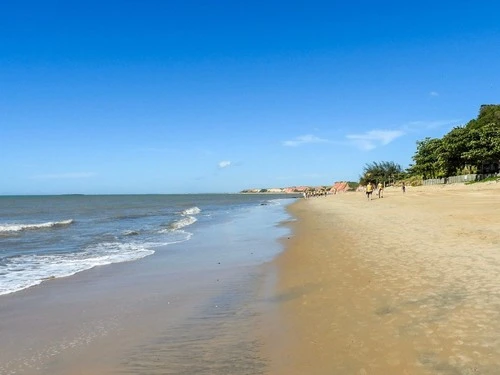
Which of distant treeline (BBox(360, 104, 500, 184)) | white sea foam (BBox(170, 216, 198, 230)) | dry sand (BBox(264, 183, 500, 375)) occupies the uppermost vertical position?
distant treeline (BBox(360, 104, 500, 184))

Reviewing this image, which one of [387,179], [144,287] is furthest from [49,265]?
[387,179]

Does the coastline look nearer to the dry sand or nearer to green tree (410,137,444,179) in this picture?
the dry sand

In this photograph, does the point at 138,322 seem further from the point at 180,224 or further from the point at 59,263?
the point at 180,224

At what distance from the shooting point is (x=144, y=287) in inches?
369

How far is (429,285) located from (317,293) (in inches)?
86.5

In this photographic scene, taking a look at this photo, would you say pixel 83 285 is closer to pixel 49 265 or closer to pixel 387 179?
pixel 49 265

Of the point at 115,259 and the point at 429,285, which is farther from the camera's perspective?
the point at 115,259

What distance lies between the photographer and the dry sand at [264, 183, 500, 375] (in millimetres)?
4676

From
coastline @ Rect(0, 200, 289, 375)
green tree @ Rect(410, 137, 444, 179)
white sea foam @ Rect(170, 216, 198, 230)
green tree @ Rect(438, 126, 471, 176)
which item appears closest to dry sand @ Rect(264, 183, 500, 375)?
coastline @ Rect(0, 200, 289, 375)

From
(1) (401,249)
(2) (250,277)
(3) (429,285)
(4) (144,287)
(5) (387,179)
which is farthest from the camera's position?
(5) (387,179)

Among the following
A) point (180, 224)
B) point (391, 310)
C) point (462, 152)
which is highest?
point (462, 152)

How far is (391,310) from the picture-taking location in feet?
21.2

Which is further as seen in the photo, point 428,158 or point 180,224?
point 428,158

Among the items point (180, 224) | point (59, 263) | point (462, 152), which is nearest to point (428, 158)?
point (462, 152)
